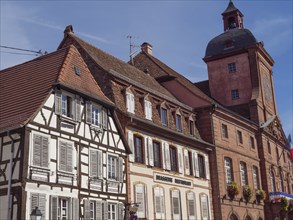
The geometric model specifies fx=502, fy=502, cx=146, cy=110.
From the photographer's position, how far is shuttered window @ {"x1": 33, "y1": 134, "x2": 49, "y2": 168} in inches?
801

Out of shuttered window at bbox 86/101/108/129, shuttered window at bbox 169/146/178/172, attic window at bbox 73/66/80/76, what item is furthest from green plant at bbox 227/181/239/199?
attic window at bbox 73/66/80/76

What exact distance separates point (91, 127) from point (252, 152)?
22.3 meters

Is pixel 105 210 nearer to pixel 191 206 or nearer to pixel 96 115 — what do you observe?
pixel 96 115

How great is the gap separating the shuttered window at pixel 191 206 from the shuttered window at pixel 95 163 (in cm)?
931

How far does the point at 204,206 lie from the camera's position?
Answer: 1314 inches

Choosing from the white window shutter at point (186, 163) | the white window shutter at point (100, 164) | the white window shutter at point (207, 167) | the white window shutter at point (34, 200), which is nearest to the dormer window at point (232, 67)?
the white window shutter at point (207, 167)

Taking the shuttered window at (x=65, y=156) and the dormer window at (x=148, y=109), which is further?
the dormer window at (x=148, y=109)

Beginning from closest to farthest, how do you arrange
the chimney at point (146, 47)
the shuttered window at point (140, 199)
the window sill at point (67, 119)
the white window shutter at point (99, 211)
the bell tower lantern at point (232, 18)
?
the window sill at point (67, 119)
the white window shutter at point (99, 211)
the shuttered window at point (140, 199)
the chimney at point (146, 47)
the bell tower lantern at point (232, 18)

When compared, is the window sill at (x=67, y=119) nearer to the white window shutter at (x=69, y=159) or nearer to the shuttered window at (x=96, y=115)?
the white window shutter at (x=69, y=159)

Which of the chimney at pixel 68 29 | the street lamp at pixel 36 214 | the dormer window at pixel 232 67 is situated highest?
the dormer window at pixel 232 67

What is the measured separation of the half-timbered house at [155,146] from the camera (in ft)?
90.4

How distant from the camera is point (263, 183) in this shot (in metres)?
43.6

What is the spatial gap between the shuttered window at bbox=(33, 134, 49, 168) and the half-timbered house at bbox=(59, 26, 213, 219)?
6491 millimetres

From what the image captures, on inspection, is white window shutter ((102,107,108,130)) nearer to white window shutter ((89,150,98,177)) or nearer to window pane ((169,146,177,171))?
white window shutter ((89,150,98,177))
